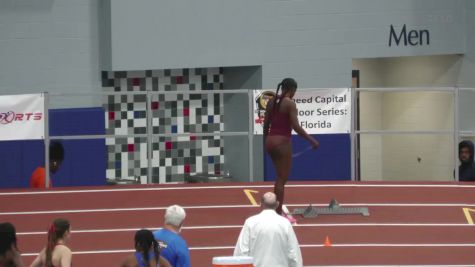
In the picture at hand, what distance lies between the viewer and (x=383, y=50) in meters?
20.6

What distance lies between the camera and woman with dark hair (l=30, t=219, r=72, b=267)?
29.9 feet

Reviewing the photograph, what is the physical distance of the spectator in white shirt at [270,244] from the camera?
375 inches

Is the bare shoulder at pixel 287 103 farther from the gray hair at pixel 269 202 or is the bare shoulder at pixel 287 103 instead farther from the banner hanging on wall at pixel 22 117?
the banner hanging on wall at pixel 22 117

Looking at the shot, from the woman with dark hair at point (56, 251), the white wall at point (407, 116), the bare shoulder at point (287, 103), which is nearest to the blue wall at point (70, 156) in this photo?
the bare shoulder at point (287, 103)

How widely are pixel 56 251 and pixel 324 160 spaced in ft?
32.8

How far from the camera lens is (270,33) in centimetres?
2014

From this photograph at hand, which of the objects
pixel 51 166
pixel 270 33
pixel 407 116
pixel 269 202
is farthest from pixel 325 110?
pixel 269 202

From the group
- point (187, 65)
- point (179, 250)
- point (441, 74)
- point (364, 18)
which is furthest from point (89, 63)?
point (179, 250)

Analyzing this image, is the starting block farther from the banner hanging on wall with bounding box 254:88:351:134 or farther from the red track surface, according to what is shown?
the banner hanging on wall with bounding box 254:88:351:134

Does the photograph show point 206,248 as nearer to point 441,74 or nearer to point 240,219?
point 240,219

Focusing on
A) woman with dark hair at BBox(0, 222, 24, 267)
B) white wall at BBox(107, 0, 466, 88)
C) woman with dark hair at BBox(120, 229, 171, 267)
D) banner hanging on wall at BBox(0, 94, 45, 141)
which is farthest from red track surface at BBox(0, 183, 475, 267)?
woman with dark hair at BBox(0, 222, 24, 267)

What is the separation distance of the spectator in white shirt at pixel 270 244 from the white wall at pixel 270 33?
10.1m

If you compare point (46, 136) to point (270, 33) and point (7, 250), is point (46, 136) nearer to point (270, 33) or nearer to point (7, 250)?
point (270, 33)

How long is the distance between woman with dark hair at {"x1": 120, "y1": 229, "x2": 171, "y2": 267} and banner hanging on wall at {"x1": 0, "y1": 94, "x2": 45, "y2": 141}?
7789 mm
